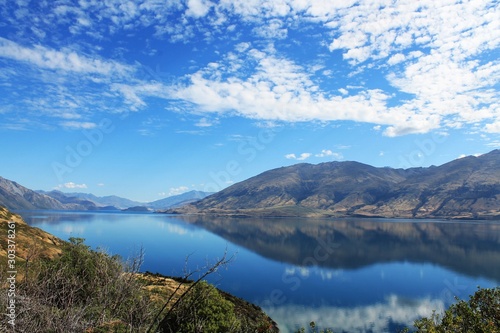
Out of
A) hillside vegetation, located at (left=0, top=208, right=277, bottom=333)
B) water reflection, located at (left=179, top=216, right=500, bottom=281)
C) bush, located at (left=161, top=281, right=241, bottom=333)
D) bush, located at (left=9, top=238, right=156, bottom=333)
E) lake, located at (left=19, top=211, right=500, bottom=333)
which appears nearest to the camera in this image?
bush, located at (left=9, top=238, right=156, bottom=333)

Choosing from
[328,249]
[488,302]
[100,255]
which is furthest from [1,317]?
[328,249]

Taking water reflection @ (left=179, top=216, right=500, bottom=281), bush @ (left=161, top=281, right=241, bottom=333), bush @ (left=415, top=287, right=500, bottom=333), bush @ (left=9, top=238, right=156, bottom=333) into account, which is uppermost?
bush @ (left=9, top=238, right=156, bottom=333)

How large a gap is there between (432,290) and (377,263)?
36.3 meters

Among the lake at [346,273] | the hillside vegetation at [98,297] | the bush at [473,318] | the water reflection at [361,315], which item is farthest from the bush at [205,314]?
the water reflection at [361,315]

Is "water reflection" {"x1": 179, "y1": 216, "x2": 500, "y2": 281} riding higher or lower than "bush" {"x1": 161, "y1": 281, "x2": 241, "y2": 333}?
lower

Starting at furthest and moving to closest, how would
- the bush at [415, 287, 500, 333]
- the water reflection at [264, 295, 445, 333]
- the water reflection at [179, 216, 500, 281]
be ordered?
the water reflection at [179, 216, 500, 281], the water reflection at [264, 295, 445, 333], the bush at [415, 287, 500, 333]

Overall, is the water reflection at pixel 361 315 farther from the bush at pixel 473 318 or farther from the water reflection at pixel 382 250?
the water reflection at pixel 382 250

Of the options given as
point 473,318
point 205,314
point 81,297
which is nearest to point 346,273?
point 205,314

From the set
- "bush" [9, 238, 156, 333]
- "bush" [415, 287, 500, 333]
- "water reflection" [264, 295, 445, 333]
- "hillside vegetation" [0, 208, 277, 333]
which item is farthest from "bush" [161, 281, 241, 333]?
"water reflection" [264, 295, 445, 333]

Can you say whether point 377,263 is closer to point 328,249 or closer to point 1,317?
point 328,249

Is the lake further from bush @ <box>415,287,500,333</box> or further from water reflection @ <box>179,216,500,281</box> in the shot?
bush @ <box>415,287,500,333</box>

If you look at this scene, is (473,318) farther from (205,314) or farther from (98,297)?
(98,297)

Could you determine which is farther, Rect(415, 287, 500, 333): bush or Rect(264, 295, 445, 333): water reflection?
Rect(264, 295, 445, 333): water reflection

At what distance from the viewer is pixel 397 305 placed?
228ft
